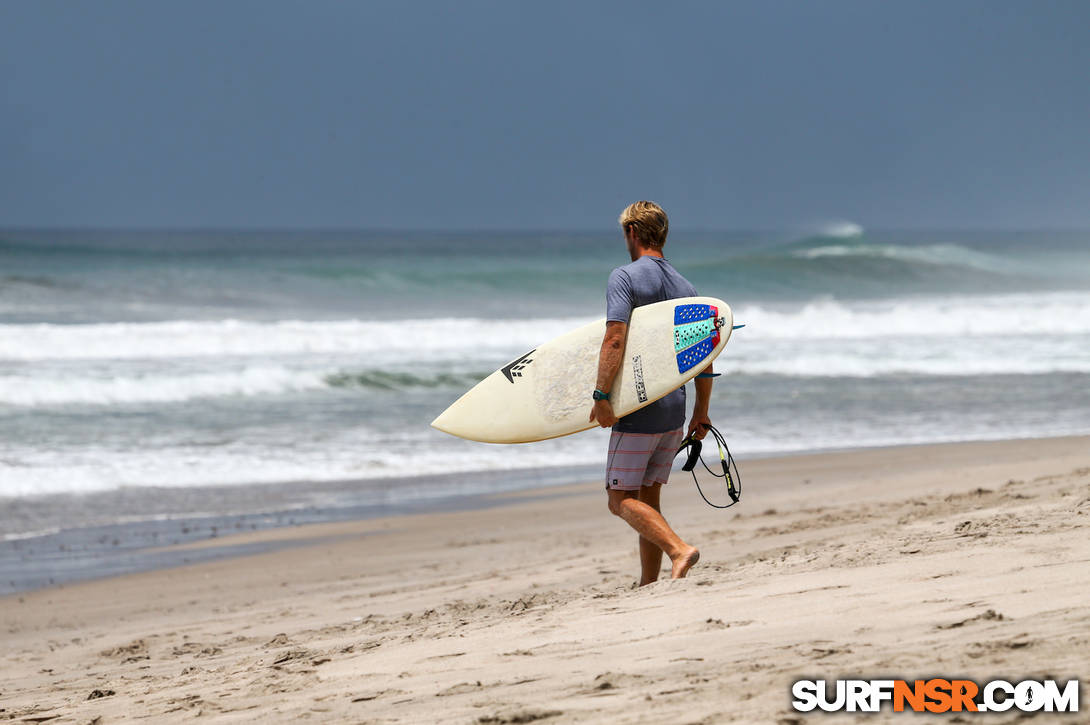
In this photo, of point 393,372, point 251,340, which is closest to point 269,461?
point 393,372

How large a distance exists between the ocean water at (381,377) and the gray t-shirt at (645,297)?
4021mm

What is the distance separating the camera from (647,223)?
4.04 m

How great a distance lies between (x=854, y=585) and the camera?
137 inches

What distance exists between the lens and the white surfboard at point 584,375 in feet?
13.2

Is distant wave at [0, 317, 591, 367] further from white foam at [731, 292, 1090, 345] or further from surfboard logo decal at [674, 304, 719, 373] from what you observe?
surfboard logo decal at [674, 304, 719, 373]

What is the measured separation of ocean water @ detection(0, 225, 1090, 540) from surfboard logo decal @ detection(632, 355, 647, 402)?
408 centimetres

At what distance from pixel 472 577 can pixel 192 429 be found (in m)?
5.87

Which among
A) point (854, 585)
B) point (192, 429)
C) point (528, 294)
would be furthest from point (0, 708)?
point (528, 294)

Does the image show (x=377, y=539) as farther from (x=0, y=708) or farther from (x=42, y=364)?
(x=42, y=364)

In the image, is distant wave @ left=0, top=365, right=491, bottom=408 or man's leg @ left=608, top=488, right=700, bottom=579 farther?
distant wave @ left=0, top=365, right=491, bottom=408

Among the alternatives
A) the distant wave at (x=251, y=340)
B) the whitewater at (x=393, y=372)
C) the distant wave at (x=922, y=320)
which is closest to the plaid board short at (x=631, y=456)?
the whitewater at (x=393, y=372)

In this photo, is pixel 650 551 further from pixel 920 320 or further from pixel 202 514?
pixel 920 320

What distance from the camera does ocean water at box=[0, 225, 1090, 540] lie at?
28.6 ft

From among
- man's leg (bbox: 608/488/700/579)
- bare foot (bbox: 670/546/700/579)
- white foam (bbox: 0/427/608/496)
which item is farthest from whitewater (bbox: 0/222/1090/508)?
bare foot (bbox: 670/546/700/579)
